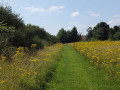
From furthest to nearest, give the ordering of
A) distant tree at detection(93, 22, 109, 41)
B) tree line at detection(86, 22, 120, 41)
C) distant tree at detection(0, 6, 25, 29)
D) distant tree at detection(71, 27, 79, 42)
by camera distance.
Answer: distant tree at detection(71, 27, 79, 42), distant tree at detection(93, 22, 109, 41), tree line at detection(86, 22, 120, 41), distant tree at detection(0, 6, 25, 29)

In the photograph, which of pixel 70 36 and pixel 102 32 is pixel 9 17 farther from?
pixel 102 32

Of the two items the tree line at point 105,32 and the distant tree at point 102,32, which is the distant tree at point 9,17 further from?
the distant tree at point 102,32

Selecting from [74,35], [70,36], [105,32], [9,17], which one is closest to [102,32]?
[105,32]

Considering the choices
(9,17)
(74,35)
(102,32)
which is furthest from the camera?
(74,35)

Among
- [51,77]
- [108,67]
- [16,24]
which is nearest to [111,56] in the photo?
[108,67]

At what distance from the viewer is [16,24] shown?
36.0 feet

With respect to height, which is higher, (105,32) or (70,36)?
(105,32)

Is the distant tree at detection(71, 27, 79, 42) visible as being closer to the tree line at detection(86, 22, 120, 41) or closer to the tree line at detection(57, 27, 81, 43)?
the tree line at detection(57, 27, 81, 43)

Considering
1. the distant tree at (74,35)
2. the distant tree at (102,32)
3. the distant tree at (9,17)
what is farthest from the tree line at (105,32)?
the distant tree at (9,17)

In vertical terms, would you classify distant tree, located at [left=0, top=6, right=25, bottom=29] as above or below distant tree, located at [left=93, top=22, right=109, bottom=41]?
below

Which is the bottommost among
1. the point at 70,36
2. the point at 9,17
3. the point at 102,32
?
the point at 9,17

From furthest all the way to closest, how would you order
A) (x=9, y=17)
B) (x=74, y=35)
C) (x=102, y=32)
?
1. (x=74, y=35)
2. (x=102, y=32)
3. (x=9, y=17)

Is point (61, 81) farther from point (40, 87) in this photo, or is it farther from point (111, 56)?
point (111, 56)

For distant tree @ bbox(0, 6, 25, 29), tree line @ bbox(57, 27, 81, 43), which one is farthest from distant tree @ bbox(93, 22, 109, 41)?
distant tree @ bbox(0, 6, 25, 29)
